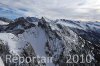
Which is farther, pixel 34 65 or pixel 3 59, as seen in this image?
pixel 34 65

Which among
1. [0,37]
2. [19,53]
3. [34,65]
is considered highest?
[0,37]

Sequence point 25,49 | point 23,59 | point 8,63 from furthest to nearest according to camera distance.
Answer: point 25,49 < point 23,59 < point 8,63

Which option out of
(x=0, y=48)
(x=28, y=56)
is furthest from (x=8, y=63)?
(x=28, y=56)

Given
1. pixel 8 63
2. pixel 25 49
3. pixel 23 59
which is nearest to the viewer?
pixel 8 63

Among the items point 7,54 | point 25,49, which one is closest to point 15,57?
point 7,54

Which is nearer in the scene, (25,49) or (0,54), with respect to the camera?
(0,54)

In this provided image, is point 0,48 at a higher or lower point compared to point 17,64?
higher

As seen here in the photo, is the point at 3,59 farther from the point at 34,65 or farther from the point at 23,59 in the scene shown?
the point at 34,65

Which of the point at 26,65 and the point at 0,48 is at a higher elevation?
the point at 0,48

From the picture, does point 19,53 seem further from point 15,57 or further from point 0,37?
point 0,37
